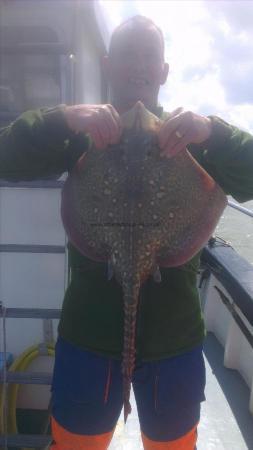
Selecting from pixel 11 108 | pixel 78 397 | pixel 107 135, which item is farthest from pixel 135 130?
pixel 11 108

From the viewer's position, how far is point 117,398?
6.52 ft

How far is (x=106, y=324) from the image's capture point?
192 cm

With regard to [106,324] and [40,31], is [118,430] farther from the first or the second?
[40,31]

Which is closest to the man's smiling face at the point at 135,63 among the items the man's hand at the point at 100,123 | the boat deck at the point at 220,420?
the man's hand at the point at 100,123

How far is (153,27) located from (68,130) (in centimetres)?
72

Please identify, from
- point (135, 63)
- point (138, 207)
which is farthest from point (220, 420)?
point (135, 63)

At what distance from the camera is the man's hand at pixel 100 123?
62.5 inches

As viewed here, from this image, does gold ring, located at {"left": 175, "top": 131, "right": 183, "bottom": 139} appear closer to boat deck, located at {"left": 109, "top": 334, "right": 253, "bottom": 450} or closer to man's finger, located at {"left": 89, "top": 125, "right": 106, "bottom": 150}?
man's finger, located at {"left": 89, "top": 125, "right": 106, "bottom": 150}

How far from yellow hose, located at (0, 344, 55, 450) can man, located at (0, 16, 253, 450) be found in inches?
47.5

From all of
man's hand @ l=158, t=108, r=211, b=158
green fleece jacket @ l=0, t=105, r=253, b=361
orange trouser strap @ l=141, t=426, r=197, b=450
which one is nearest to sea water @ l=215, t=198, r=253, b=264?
orange trouser strap @ l=141, t=426, r=197, b=450

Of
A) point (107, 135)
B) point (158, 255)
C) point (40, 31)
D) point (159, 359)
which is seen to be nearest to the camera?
point (107, 135)

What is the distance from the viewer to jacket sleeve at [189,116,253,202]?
1.74m

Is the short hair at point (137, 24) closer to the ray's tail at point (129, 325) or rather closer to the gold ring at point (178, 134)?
the gold ring at point (178, 134)

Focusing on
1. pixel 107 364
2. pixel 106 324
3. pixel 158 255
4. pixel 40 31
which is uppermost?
pixel 40 31
